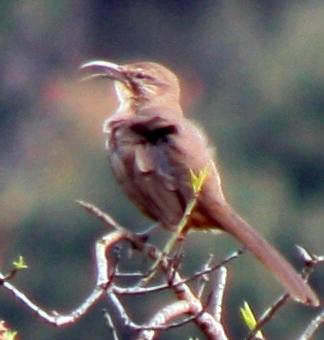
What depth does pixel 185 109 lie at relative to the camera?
31.9 metres

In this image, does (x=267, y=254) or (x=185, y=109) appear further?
(x=185, y=109)

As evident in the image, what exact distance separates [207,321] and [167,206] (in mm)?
1629

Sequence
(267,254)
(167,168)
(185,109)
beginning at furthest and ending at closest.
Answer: (185,109), (167,168), (267,254)

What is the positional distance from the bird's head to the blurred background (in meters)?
15.6

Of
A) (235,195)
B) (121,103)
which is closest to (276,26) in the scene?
(235,195)

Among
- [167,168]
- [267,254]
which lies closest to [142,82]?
[167,168]

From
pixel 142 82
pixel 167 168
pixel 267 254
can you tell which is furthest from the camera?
pixel 142 82

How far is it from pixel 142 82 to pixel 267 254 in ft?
5.75

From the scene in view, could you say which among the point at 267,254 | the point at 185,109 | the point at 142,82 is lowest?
the point at 185,109

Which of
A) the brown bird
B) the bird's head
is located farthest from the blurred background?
the brown bird

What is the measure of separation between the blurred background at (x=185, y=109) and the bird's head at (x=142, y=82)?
15578 millimetres

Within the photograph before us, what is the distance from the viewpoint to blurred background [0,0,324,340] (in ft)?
88.4

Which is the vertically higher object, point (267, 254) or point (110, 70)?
point (110, 70)

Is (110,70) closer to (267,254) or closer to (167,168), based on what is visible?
(167,168)
